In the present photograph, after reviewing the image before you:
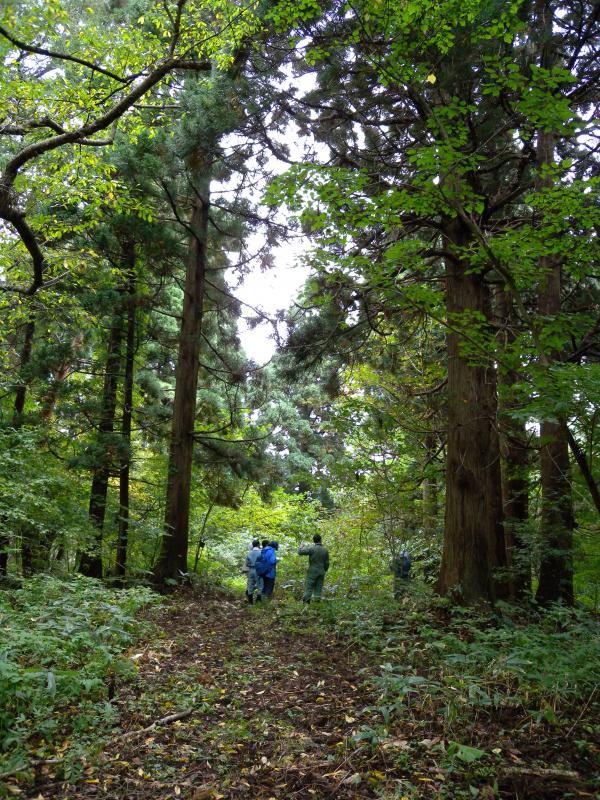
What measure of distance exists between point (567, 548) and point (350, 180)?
5578 mm

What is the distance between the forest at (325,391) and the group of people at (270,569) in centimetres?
9

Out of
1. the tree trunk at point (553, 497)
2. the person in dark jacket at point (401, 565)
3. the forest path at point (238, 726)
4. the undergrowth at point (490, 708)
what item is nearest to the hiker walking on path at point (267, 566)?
the person in dark jacket at point (401, 565)

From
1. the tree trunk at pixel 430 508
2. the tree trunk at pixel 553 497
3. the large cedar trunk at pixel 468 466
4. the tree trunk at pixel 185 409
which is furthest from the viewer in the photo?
the tree trunk at pixel 430 508

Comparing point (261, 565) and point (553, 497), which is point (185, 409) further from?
point (553, 497)

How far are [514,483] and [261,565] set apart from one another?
209 inches

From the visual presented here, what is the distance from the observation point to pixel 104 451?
32.5ft

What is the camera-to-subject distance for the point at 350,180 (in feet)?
17.6

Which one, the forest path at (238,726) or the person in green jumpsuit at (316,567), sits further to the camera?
the person in green jumpsuit at (316,567)

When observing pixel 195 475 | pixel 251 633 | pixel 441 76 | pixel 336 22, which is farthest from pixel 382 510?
pixel 336 22

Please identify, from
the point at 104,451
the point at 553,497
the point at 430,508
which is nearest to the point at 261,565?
the point at 104,451

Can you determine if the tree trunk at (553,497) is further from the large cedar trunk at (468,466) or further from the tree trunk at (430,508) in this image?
the tree trunk at (430,508)

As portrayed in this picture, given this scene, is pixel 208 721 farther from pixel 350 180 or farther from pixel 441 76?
pixel 441 76

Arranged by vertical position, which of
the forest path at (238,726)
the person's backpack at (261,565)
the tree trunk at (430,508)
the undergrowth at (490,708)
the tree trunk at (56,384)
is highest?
the tree trunk at (56,384)

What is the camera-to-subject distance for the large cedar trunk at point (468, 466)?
278 inches
